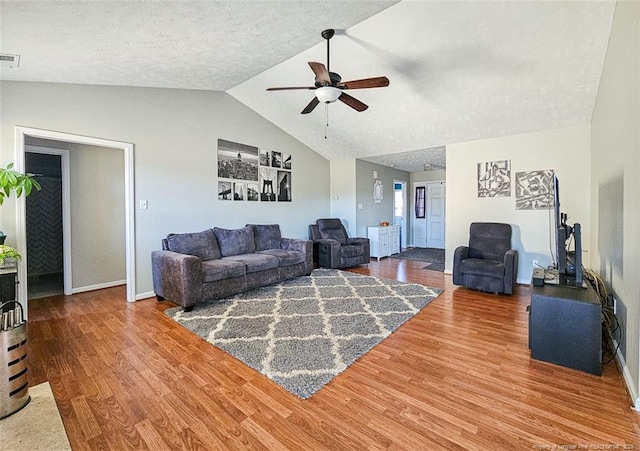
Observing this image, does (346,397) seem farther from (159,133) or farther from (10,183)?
(159,133)

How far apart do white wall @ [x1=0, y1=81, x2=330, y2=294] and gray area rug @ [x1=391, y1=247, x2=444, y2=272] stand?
11.1ft

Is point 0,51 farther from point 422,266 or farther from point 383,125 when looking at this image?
point 422,266

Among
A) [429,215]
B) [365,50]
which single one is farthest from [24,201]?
[429,215]

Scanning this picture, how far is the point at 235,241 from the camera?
4441 mm

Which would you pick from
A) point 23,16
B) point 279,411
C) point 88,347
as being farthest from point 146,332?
point 23,16

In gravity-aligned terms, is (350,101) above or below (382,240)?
above

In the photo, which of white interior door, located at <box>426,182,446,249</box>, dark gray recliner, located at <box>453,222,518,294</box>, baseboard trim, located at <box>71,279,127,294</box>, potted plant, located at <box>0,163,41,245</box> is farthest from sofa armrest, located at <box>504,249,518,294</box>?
baseboard trim, located at <box>71,279,127,294</box>

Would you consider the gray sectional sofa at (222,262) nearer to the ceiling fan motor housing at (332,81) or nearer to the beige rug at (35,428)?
the beige rug at (35,428)

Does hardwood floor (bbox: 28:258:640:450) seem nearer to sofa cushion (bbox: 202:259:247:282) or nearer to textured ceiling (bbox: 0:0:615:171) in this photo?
sofa cushion (bbox: 202:259:247:282)

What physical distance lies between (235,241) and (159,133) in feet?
6.06

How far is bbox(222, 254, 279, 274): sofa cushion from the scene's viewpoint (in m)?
3.87

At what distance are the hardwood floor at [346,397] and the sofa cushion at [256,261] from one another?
1.28m

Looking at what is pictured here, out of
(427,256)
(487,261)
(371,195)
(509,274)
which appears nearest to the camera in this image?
(509,274)

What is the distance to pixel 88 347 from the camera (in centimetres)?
243
